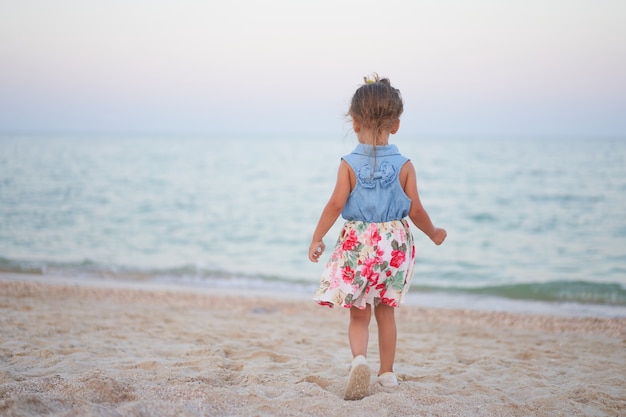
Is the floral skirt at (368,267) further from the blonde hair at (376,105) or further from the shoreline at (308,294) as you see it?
the shoreline at (308,294)

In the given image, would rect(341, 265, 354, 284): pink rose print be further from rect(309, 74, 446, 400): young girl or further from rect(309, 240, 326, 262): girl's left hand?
rect(309, 240, 326, 262): girl's left hand

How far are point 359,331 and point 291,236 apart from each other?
34.2ft

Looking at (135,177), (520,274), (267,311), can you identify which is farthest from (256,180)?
(267,311)

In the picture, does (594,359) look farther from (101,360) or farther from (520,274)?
(520,274)

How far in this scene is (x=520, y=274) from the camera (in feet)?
32.3

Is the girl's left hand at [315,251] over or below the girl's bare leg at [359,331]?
over

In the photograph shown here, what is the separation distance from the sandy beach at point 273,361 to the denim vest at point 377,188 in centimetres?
98

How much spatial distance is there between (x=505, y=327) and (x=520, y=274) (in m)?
4.03

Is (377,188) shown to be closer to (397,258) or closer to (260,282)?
(397,258)

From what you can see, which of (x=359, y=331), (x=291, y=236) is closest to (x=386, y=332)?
(x=359, y=331)

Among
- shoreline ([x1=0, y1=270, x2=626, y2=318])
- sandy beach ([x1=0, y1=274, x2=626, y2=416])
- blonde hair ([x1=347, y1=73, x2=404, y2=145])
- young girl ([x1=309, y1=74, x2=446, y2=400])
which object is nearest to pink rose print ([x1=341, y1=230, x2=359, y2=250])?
young girl ([x1=309, y1=74, x2=446, y2=400])

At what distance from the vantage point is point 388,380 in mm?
3270

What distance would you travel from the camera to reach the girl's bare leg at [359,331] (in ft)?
10.3

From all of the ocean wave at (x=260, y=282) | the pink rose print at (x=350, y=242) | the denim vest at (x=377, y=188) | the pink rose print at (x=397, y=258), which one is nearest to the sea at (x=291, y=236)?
the ocean wave at (x=260, y=282)
